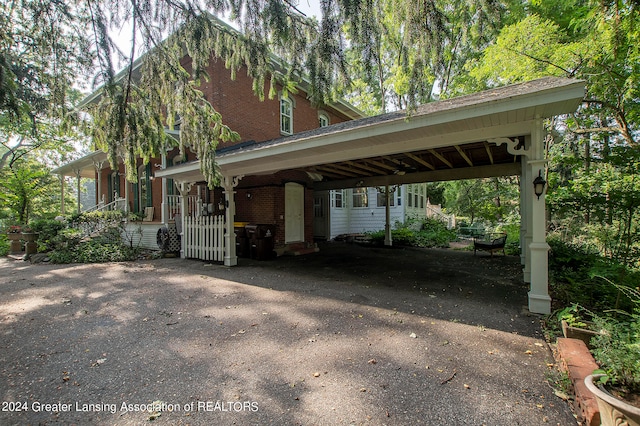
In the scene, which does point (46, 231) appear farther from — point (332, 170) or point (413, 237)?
point (413, 237)

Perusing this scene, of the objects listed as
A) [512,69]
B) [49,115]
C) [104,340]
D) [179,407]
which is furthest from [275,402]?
[512,69]

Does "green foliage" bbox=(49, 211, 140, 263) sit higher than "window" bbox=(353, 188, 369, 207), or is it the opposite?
"window" bbox=(353, 188, 369, 207)

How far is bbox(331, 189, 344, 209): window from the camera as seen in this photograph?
15641 millimetres

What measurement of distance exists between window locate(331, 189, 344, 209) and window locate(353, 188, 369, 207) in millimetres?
965

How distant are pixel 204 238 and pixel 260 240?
169 cm

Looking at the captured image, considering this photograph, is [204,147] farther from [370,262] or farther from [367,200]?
[367,200]

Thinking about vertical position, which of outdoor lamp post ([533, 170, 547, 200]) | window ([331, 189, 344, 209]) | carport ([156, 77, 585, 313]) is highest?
carport ([156, 77, 585, 313])

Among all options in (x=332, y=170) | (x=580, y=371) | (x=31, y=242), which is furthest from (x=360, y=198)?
(x=580, y=371)

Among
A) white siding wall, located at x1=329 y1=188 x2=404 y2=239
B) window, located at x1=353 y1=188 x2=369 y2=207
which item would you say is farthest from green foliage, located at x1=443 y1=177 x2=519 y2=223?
window, located at x1=353 y1=188 x2=369 y2=207

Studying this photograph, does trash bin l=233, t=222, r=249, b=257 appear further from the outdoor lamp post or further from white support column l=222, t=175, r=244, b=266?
the outdoor lamp post

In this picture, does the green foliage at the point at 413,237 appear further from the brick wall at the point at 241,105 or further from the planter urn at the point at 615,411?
the planter urn at the point at 615,411

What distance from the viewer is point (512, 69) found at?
8109 millimetres

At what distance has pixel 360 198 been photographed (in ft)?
55.1

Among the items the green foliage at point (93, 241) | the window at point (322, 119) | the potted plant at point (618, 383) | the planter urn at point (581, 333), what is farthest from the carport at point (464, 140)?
the window at point (322, 119)
